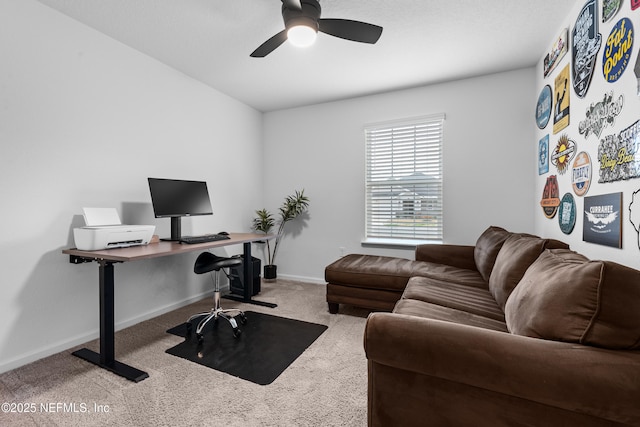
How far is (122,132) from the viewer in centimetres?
259

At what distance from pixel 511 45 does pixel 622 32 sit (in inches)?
50.9

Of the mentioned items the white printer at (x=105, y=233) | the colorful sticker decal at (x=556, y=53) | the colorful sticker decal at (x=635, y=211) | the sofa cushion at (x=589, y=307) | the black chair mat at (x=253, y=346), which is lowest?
the black chair mat at (x=253, y=346)

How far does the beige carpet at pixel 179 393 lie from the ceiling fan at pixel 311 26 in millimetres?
2281

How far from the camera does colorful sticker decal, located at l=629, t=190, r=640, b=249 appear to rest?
1.39m

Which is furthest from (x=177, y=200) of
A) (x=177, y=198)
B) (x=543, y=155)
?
(x=543, y=155)

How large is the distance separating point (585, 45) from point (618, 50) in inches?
18.9

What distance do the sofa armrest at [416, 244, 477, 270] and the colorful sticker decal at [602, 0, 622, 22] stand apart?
6.53 feet

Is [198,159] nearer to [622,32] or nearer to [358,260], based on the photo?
[358,260]

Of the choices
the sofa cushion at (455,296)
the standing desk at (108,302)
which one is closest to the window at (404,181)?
the sofa cushion at (455,296)

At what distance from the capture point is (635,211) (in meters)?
1.41

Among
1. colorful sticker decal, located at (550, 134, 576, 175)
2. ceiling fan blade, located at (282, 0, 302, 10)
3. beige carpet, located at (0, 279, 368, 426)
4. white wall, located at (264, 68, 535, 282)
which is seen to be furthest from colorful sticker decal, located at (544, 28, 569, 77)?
beige carpet, located at (0, 279, 368, 426)

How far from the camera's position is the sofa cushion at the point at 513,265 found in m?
1.70

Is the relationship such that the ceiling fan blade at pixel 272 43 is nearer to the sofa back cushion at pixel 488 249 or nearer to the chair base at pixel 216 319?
the chair base at pixel 216 319

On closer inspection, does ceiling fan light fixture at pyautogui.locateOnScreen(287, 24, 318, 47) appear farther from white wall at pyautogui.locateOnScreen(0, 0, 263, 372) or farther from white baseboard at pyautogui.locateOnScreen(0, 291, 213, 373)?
white baseboard at pyautogui.locateOnScreen(0, 291, 213, 373)
